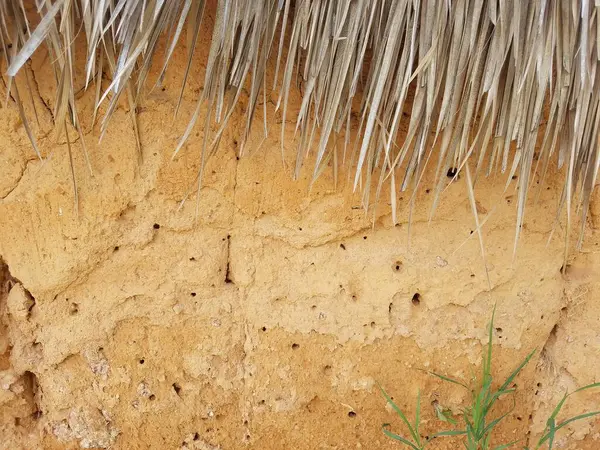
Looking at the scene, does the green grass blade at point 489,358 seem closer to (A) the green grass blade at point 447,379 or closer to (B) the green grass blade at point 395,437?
(A) the green grass blade at point 447,379

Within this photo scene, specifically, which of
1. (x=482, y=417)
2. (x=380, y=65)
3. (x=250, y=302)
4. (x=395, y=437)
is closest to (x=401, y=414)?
(x=395, y=437)

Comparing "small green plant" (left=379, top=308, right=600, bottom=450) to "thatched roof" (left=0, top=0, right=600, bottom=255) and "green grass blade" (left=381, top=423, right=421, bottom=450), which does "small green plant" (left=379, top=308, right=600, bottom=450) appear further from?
"thatched roof" (left=0, top=0, right=600, bottom=255)

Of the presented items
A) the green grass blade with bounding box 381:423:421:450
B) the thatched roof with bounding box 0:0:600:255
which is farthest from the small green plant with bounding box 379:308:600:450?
the thatched roof with bounding box 0:0:600:255

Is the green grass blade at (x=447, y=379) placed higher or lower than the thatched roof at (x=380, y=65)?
lower

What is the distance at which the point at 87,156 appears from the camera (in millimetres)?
1636

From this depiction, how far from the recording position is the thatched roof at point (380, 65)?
1468 millimetres

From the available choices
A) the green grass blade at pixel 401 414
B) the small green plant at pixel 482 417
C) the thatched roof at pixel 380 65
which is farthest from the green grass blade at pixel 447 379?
the thatched roof at pixel 380 65

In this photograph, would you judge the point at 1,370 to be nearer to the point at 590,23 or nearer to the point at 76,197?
the point at 76,197

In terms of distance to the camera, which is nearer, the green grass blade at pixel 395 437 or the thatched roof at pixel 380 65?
the thatched roof at pixel 380 65

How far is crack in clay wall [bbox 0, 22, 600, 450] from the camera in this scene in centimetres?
170

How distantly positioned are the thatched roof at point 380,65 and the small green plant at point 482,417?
1.39 feet

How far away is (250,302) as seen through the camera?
5.85 feet

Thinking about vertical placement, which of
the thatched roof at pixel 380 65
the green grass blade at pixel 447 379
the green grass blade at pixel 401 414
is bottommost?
the green grass blade at pixel 401 414

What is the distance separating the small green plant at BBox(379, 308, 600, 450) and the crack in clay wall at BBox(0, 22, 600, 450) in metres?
0.03
